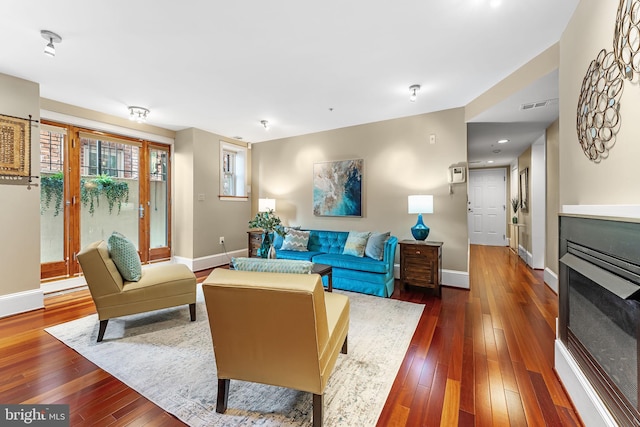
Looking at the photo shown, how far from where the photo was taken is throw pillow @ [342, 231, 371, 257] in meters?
3.89

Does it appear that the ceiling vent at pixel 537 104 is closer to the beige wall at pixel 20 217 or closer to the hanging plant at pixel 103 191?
the beige wall at pixel 20 217

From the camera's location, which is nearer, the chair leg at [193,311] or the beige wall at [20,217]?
the chair leg at [193,311]

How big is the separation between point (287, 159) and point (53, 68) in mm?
3415

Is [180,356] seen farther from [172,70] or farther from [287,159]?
[287,159]

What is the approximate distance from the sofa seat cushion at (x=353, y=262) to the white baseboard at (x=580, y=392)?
1.82 meters

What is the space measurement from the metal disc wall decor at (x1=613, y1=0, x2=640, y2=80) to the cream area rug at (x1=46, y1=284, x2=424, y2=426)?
7.15 feet

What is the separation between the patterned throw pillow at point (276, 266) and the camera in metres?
1.62

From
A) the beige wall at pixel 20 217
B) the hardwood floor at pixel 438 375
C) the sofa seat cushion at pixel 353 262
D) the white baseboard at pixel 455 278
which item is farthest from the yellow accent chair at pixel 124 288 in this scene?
the white baseboard at pixel 455 278

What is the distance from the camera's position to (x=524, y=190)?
222 inches

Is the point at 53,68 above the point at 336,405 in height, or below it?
above

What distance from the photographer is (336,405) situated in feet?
5.23

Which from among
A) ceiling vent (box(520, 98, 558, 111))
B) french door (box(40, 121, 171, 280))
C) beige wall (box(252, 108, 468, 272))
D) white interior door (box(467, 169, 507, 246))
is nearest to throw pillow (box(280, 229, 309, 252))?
beige wall (box(252, 108, 468, 272))

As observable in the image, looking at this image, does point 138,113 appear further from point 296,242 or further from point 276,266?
point 276,266

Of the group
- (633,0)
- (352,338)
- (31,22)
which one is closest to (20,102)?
(31,22)
